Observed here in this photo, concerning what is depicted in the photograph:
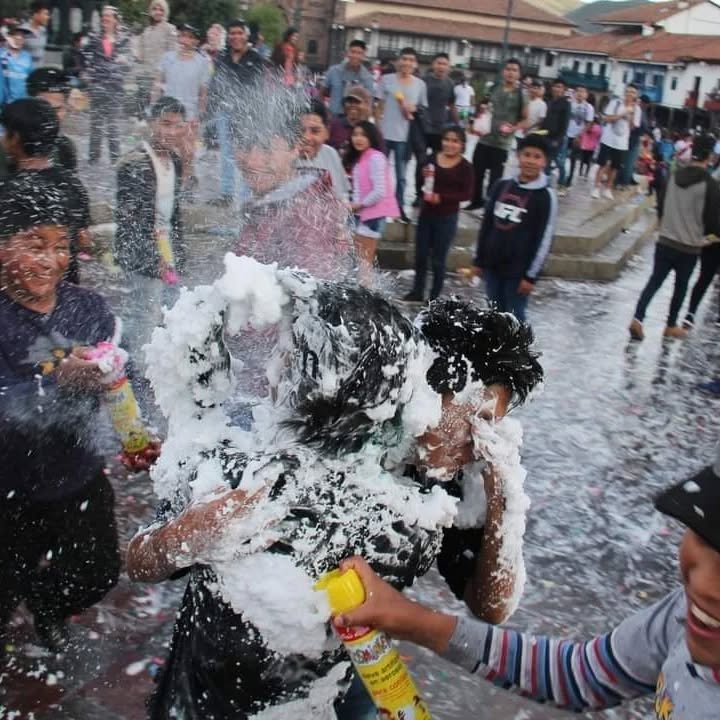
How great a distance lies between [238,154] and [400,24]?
65601 mm

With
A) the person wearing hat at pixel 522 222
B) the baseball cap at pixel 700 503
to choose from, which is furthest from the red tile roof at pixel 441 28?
the baseball cap at pixel 700 503

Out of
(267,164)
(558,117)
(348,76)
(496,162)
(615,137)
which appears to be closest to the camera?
(267,164)

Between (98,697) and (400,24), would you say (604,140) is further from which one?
(400,24)

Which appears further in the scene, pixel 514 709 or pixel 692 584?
pixel 514 709

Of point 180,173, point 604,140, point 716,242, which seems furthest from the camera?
point 604,140

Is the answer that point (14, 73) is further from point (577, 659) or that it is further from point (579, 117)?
point (579, 117)

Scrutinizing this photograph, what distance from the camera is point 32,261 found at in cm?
240

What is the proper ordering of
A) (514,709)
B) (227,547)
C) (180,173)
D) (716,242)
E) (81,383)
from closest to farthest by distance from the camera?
(227,547) → (81,383) → (514,709) → (180,173) → (716,242)

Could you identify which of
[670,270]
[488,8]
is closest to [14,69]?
[670,270]

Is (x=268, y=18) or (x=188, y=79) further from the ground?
(x=268, y=18)

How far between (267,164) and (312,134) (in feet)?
3.66

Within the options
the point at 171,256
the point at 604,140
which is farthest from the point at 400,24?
the point at 171,256

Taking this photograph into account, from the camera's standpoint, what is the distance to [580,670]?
149cm

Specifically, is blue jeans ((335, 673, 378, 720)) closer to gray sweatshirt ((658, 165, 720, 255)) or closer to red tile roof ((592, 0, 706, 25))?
gray sweatshirt ((658, 165, 720, 255))
